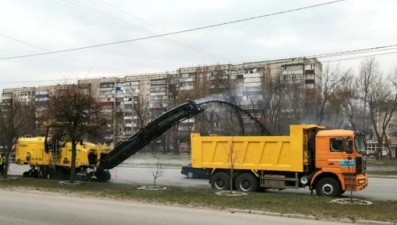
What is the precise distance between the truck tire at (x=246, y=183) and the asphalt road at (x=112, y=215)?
5566mm

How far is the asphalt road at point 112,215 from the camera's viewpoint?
32.8 ft

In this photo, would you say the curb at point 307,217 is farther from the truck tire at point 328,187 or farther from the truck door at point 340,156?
the truck door at point 340,156

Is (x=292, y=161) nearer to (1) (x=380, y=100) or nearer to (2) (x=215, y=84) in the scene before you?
(2) (x=215, y=84)

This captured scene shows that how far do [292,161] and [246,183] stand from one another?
2213 millimetres

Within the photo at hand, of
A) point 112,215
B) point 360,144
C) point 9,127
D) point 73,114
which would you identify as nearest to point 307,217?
point 112,215

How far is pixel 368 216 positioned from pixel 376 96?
46812 mm

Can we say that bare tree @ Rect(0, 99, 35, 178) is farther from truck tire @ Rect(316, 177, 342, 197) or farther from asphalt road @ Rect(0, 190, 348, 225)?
truck tire @ Rect(316, 177, 342, 197)

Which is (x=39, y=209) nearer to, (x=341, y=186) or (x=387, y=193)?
(x=341, y=186)

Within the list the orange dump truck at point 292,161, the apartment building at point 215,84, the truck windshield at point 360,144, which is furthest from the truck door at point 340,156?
the apartment building at point 215,84

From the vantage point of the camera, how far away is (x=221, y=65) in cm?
5312

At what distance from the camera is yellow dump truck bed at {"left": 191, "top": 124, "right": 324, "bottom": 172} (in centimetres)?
1664

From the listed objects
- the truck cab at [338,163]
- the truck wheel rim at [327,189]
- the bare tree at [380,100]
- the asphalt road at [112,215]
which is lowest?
the asphalt road at [112,215]

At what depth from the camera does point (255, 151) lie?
1775 cm

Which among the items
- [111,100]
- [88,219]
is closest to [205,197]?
[88,219]
